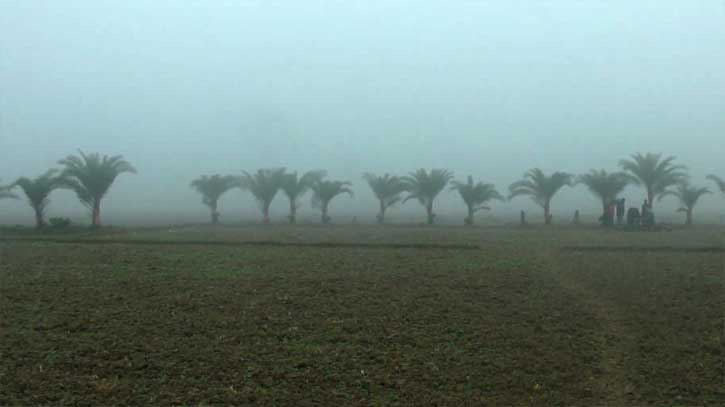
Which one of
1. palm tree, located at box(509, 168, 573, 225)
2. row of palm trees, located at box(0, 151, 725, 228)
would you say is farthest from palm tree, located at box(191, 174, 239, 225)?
palm tree, located at box(509, 168, 573, 225)

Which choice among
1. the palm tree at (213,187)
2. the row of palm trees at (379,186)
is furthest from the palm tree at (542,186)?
the palm tree at (213,187)

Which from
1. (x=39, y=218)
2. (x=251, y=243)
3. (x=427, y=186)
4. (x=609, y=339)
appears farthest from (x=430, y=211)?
(x=609, y=339)

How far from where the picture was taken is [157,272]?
549 inches

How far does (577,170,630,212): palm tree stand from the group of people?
1670mm

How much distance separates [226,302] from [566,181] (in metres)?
26.0

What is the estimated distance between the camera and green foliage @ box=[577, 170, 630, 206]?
104ft

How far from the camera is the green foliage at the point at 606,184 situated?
104 ft

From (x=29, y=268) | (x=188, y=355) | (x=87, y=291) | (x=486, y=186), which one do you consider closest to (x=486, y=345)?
(x=188, y=355)

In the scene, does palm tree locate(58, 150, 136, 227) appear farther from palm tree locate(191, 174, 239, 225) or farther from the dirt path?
the dirt path

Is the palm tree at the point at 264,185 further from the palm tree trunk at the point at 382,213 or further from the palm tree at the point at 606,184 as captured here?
the palm tree at the point at 606,184

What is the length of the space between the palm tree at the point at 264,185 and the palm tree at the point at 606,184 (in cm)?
1761

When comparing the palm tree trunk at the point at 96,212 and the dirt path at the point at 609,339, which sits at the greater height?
the palm tree trunk at the point at 96,212

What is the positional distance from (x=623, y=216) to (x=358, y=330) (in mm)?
22734

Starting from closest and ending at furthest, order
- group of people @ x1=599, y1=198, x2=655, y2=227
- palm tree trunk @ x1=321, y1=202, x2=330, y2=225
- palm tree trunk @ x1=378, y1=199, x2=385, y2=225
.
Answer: group of people @ x1=599, y1=198, x2=655, y2=227
palm tree trunk @ x1=321, y1=202, x2=330, y2=225
palm tree trunk @ x1=378, y1=199, x2=385, y2=225
